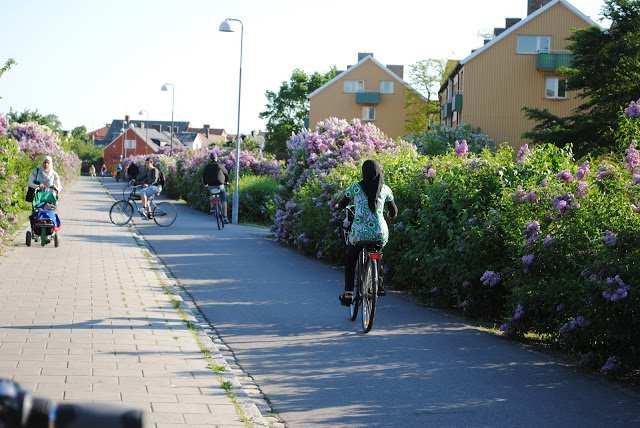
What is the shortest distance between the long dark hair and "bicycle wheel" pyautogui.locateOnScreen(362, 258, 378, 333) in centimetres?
63

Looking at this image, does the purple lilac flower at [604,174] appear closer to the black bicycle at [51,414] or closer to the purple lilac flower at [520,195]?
the purple lilac flower at [520,195]

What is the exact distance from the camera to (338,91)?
8612cm

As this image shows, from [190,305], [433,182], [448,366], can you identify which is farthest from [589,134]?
[448,366]

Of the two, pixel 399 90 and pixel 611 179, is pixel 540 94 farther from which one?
pixel 611 179

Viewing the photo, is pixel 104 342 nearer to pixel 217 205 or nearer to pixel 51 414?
pixel 51 414

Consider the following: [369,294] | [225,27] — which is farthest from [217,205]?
[369,294]

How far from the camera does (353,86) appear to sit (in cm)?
8569

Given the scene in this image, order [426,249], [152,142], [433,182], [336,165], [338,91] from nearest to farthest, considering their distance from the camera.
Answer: [426,249], [433,182], [336,165], [338,91], [152,142]

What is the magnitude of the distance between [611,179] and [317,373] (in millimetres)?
3488

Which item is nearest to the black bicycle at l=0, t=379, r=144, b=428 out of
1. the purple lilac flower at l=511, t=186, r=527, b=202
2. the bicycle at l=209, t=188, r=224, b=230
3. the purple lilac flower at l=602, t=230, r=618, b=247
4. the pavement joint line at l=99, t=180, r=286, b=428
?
the pavement joint line at l=99, t=180, r=286, b=428

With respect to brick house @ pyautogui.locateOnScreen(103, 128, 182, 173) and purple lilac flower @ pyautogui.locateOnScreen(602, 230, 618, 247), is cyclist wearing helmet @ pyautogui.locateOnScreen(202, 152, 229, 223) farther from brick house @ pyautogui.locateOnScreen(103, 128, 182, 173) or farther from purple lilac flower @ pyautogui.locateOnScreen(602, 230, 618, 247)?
brick house @ pyautogui.locateOnScreen(103, 128, 182, 173)

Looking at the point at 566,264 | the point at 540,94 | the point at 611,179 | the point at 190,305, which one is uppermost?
the point at 540,94

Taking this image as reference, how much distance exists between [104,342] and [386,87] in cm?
7905

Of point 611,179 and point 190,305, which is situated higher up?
point 611,179
